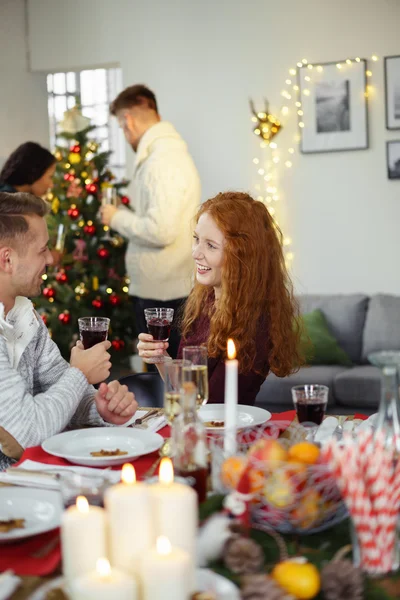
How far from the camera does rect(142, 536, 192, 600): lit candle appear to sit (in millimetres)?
875

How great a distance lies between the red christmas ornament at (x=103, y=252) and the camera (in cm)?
550

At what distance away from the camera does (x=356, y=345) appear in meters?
4.71

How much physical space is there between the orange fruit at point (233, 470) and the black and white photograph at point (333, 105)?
429cm

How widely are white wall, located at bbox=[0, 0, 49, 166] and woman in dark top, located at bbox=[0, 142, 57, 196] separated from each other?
5.12 ft

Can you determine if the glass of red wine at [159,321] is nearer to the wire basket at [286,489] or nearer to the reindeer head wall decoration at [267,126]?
the wire basket at [286,489]

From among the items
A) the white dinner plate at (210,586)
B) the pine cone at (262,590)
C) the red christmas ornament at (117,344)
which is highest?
the pine cone at (262,590)

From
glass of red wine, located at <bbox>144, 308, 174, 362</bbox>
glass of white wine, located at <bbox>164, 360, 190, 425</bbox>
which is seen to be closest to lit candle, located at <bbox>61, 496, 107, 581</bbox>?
glass of white wine, located at <bbox>164, 360, 190, 425</bbox>

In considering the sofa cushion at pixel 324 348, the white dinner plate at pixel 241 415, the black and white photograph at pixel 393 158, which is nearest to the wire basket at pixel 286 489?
the white dinner plate at pixel 241 415

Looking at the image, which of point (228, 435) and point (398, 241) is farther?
point (398, 241)

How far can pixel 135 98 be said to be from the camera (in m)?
4.37

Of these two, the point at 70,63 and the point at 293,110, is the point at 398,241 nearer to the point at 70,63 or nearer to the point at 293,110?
the point at 293,110

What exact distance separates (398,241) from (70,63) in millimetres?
2738

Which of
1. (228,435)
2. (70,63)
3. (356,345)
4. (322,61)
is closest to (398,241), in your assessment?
(356,345)

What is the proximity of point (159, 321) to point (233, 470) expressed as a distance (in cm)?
97
